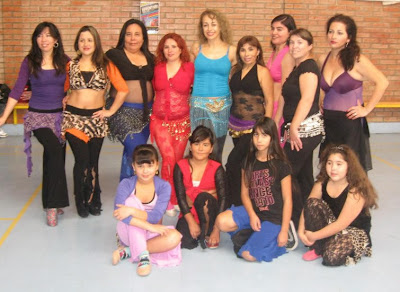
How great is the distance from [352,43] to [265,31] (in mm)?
5274

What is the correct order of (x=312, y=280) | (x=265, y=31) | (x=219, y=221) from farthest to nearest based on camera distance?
(x=265, y=31) < (x=219, y=221) < (x=312, y=280)

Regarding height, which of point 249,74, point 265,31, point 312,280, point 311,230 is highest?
point 265,31

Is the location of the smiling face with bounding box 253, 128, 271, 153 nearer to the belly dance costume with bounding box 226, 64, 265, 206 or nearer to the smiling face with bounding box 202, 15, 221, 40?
the belly dance costume with bounding box 226, 64, 265, 206

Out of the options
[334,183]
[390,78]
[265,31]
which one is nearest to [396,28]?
[390,78]

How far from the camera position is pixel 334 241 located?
3574 millimetres

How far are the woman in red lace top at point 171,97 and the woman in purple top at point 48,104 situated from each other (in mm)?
819

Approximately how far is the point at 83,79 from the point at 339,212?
232 cm

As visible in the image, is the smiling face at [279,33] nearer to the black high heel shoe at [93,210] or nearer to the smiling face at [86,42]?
the smiling face at [86,42]

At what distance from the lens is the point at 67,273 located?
3.38 m

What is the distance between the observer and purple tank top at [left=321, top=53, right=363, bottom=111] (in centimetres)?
392

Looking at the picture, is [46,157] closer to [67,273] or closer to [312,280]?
[67,273]

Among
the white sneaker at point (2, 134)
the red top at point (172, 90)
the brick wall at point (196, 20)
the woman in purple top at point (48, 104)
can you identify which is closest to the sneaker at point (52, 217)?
the woman in purple top at point (48, 104)

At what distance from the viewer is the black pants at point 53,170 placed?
14.2ft

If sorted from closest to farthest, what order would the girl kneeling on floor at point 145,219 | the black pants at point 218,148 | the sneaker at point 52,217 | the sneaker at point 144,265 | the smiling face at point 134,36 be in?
the sneaker at point 144,265 → the girl kneeling on floor at point 145,219 → the sneaker at point 52,217 → the black pants at point 218,148 → the smiling face at point 134,36
